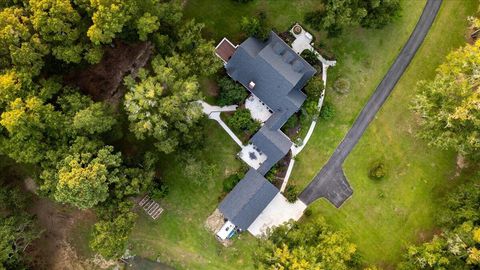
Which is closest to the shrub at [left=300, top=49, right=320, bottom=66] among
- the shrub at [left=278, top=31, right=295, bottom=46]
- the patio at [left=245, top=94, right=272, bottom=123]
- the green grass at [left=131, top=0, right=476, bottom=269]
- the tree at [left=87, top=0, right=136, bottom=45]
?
the shrub at [left=278, top=31, right=295, bottom=46]

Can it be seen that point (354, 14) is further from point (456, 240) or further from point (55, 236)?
point (55, 236)

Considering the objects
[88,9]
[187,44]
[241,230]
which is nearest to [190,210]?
[241,230]

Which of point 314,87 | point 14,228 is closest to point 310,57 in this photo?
point 314,87

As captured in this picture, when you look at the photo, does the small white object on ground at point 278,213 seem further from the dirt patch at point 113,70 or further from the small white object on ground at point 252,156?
the dirt patch at point 113,70

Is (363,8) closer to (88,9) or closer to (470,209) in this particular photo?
(470,209)

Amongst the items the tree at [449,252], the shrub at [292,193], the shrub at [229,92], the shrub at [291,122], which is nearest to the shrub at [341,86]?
the shrub at [291,122]
